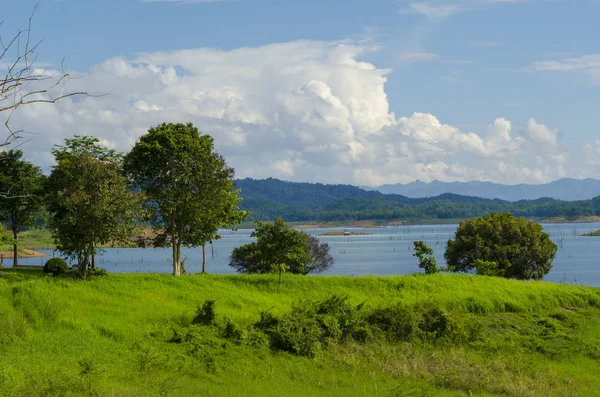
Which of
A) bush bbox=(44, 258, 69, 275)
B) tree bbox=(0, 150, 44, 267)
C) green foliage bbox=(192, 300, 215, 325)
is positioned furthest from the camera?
tree bbox=(0, 150, 44, 267)

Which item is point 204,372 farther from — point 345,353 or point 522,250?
point 522,250

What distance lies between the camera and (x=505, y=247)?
203 feet

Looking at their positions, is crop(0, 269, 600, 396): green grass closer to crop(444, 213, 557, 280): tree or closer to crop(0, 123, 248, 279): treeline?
crop(0, 123, 248, 279): treeline

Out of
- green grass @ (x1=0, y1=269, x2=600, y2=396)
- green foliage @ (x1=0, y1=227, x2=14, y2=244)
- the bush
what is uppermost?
green foliage @ (x1=0, y1=227, x2=14, y2=244)

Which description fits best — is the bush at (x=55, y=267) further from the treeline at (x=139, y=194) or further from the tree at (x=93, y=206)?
the tree at (x=93, y=206)

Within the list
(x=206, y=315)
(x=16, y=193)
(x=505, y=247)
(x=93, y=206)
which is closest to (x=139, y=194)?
(x=93, y=206)

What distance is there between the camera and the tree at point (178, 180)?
41.2 m

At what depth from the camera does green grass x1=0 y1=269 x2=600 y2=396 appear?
19.7 meters

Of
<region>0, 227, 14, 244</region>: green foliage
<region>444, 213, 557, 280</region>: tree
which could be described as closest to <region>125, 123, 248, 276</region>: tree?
<region>0, 227, 14, 244</region>: green foliage

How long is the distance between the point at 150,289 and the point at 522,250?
4190 centimetres

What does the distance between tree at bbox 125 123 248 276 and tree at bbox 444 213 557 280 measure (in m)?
29.0

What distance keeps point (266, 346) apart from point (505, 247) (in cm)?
4150

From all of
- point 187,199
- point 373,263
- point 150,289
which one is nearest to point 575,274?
point 373,263

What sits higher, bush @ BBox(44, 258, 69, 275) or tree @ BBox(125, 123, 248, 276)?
tree @ BBox(125, 123, 248, 276)
